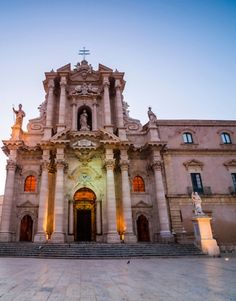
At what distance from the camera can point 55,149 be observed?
2164 cm

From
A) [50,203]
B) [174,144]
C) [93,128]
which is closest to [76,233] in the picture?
[50,203]

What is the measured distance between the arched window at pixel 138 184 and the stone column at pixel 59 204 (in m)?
7.19

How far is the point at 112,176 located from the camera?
68.6 feet

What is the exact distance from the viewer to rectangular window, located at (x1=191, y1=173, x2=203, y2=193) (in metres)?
22.3

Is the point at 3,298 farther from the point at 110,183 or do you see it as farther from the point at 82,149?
the point at 82,149

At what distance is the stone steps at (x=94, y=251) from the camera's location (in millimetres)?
14438

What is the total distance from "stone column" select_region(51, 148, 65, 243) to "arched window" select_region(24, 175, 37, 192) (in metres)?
3.27

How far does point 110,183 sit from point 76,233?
574cm

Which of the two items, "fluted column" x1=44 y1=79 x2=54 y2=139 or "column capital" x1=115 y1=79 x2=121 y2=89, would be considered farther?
"column capital" x1=115 y1=79 x2=121 y2=89

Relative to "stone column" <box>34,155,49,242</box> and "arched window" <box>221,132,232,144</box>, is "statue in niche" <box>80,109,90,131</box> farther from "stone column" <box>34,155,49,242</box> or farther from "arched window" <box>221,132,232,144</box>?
"arched window" <box>221,132,232,144</box>

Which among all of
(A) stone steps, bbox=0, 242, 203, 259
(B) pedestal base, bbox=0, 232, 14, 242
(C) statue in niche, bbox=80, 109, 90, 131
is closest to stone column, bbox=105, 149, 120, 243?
(A) stone steps, bbox=0, 242, 203, 259

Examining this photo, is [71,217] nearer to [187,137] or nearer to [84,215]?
[84,215]

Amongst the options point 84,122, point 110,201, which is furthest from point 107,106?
point 110,201

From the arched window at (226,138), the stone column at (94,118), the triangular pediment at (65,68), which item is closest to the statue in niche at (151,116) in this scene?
the stone column at (94,118)
